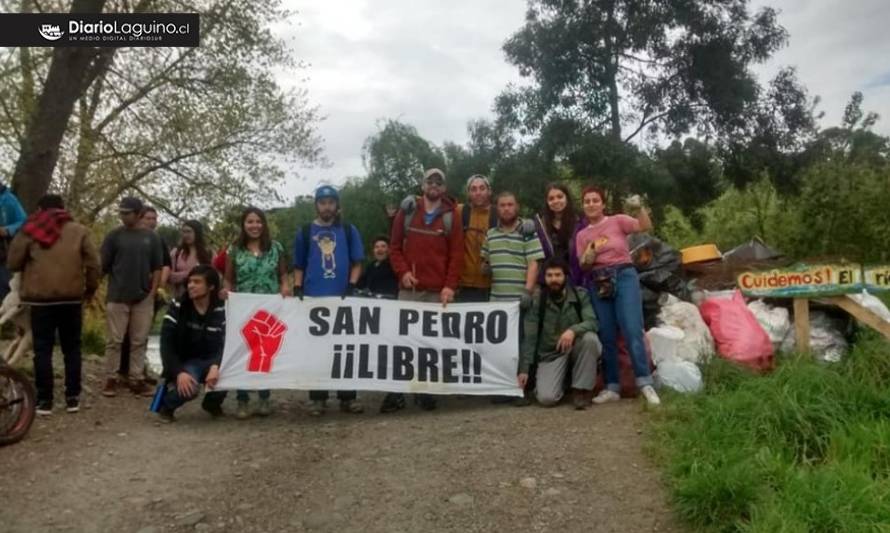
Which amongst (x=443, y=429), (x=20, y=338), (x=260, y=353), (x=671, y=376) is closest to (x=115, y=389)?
(x=20, y=338)

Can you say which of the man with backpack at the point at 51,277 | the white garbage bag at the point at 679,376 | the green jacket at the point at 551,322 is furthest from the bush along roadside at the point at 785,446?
the man with backpack at the point at 51,277

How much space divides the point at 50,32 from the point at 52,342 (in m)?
5.85

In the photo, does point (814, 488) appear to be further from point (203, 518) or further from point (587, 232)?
point (203, 518)

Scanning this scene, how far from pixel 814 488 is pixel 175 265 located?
6.78 metres

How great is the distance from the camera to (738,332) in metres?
6.88

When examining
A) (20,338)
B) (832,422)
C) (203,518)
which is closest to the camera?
(203,518)

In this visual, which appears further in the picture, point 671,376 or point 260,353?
point 260,353

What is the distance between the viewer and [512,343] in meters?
6.91

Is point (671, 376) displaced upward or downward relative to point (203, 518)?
upward

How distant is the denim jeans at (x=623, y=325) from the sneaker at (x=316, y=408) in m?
2.68

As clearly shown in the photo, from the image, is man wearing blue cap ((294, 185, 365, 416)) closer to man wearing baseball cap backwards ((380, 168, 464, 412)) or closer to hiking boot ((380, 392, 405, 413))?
hiking boot ((380, 392, 405, 413))

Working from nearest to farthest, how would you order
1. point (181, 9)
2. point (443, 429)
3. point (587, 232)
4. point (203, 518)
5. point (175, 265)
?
1. point (203, 518)
2. point (443, 429)
3. point (587, 232)
4. point (175, 265)
5. point (181, 9)

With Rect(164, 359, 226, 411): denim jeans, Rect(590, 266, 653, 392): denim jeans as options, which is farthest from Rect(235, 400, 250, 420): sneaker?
Rect(590, 266, 653, 392): denim jeans

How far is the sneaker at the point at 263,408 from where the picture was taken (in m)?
7.09
